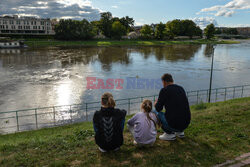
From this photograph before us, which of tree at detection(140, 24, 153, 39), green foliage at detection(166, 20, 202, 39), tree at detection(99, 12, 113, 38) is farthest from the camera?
green foliage at detection(166, 20, 202, 39)

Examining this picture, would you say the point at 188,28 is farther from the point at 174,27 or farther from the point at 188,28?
the point at 174,27

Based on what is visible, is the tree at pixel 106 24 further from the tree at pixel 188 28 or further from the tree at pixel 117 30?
the tree at pixel 188 28

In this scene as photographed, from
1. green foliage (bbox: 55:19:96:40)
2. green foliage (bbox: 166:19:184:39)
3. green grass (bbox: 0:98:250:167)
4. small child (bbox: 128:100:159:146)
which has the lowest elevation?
green grass (bbox: 0:98:250:167)

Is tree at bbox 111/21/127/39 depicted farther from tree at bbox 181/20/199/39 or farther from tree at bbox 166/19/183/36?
tree at bbox 181/20/199/39

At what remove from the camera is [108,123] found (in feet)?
17.8

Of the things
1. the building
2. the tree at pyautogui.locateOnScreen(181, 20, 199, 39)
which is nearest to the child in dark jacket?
the building

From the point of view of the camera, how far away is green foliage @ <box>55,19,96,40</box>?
99312mm

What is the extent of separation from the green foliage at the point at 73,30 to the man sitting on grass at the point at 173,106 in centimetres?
9947

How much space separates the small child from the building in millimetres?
127847

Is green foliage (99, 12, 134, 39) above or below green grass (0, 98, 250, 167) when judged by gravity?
above

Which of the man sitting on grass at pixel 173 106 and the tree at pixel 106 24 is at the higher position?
the tree at pixel 106 24

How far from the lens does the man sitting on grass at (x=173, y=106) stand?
5.98 m

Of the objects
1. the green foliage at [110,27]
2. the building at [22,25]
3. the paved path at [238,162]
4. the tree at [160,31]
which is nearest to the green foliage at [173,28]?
the tree at [160,31]

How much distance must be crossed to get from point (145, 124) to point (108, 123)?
3.56 ft
